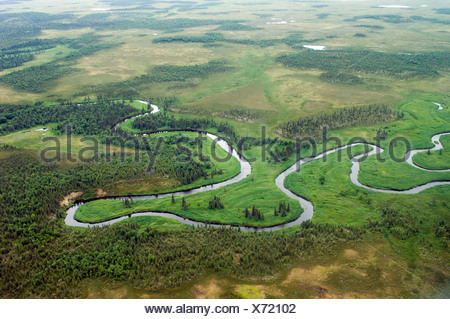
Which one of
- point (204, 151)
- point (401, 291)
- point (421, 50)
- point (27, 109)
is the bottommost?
point (401, 291)

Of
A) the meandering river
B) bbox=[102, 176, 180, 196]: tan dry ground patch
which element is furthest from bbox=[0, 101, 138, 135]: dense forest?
the meandering river

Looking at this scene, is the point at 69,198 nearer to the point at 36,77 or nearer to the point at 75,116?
the point at 75,116

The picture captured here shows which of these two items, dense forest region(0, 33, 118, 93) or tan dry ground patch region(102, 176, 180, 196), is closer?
tan dry ground patch region(102, 176, 180, 196)

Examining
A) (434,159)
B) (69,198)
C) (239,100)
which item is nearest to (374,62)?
(239,100)

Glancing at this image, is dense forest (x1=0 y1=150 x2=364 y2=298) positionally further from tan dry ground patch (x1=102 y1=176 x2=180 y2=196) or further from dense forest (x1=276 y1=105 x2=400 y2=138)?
dense forest (x1=276 y1=105 x2=400 y2=138)

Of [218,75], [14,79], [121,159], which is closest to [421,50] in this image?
[218,75]
